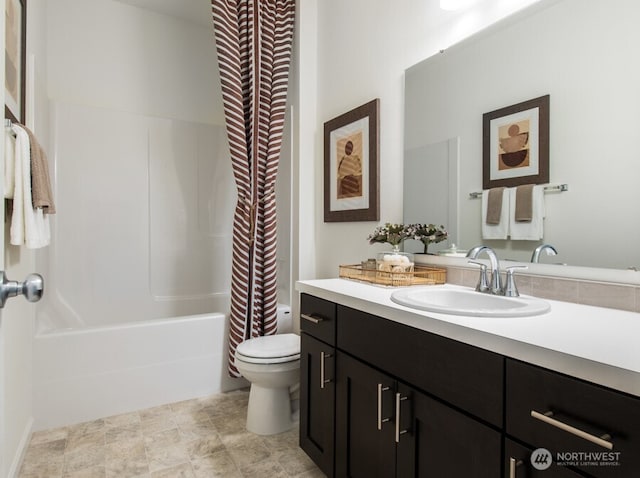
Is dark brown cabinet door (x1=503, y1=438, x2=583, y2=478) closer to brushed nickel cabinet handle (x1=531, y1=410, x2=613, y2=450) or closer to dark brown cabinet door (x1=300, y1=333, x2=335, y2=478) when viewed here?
brushed nickel cabinet handle (x1=531, y1=410, x2=613, y2=450)

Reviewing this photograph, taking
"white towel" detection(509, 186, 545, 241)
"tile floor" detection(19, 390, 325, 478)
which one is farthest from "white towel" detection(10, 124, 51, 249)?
"white towel" detection(509, 186, 545, 241)

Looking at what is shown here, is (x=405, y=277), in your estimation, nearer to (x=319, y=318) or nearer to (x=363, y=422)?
(x=319, y=318)

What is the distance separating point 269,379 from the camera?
6.09ft

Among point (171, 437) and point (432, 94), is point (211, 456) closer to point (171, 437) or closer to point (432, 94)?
point (171, 437)

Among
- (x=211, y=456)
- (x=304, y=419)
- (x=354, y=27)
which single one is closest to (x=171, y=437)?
(x=211, y=456)

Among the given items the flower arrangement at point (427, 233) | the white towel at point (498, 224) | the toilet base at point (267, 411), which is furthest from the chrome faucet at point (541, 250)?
the toilet base at point (267, 411)

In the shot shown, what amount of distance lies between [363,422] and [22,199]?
1.46 metres

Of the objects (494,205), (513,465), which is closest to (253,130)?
(494,205)

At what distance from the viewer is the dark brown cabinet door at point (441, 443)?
843 mm

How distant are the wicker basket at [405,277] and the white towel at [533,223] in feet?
1.18

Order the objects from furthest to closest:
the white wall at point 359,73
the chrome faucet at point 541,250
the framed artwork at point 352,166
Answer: the framed artwork at point 352,166
the white wall at point 359,73
the chrome faucet at point 541,250

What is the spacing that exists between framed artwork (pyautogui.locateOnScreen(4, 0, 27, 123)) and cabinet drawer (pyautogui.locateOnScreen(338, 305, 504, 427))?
1.51 metres

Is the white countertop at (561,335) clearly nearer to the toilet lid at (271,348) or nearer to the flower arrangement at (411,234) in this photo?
the flower arrangement at (411,234)

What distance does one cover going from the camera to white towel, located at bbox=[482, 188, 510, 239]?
1382mm
